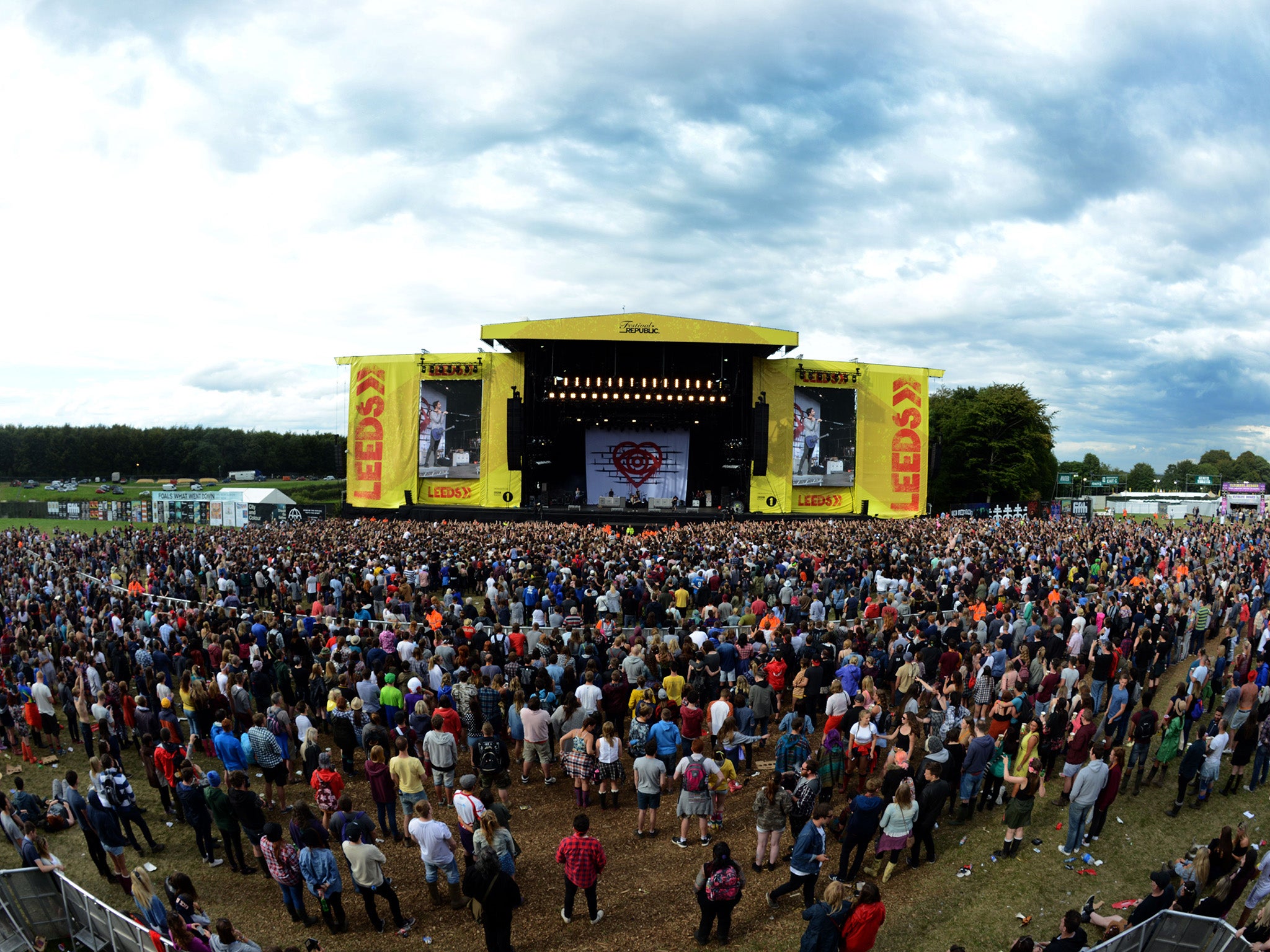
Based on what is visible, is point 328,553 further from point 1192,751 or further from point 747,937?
point 1192,751

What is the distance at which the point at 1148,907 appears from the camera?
16.5ft

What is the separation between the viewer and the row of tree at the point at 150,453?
7425 centimetres

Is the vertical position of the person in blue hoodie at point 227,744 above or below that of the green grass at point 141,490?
below

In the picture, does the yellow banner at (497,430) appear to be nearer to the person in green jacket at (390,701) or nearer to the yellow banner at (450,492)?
the yellow banner at (450,492)

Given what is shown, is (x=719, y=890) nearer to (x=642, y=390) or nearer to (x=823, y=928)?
(x=823, y=928)

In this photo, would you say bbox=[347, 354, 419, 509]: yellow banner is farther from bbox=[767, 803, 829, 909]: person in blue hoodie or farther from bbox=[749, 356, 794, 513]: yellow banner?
bbox=[767, 803, 829, 909]: person in blue hoodie

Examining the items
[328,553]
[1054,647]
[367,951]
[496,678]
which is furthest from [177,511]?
[1054,647]

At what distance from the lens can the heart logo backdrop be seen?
34.0 meters

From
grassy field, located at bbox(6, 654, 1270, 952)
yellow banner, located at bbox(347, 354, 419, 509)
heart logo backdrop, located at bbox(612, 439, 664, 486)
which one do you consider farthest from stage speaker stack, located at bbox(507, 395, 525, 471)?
grassy field, located at bbox(6, 654, 1270, 952)

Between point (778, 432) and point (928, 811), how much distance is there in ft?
94.1

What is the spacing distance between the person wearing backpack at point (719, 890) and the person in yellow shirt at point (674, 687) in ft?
9.33

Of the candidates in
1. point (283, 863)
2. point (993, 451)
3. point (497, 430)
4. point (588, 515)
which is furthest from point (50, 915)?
point (993, 451)

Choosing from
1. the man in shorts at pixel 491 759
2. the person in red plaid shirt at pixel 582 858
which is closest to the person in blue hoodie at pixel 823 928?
the person in red plaid shirt at pixel 582 858

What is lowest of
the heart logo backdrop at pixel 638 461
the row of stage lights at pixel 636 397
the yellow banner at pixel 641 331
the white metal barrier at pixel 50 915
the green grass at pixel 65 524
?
the white metal barrier at pixel 50 915
